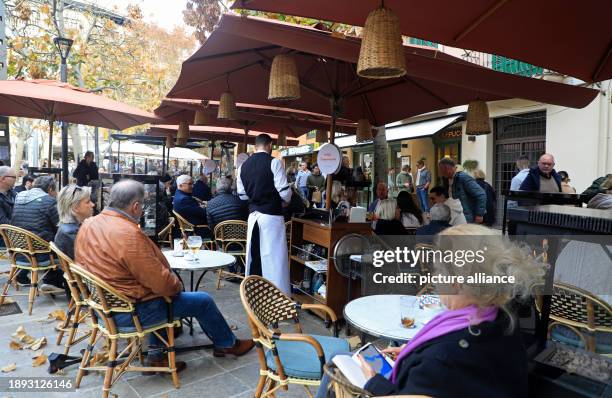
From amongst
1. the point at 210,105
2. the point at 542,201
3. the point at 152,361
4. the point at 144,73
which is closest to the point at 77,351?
the point at 152,361

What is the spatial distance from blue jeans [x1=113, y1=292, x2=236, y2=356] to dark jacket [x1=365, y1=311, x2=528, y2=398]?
2.05 m

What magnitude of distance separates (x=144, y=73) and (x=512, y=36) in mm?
16709

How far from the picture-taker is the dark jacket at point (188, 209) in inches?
252

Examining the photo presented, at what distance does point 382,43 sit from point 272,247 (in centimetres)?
265

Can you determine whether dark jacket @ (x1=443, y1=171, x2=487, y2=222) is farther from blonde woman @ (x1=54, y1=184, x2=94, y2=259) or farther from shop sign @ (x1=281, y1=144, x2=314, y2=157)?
shop sign @ (x1=281, y1=144, x2=314, y2=157)

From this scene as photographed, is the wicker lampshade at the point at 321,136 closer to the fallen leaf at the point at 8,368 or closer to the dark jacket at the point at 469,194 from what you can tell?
the dark jacket at the point at 469,194

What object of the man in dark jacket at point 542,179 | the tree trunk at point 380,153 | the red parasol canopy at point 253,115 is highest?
the red parasol canopy at point 253,115

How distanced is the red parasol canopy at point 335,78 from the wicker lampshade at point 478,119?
17 centimetres

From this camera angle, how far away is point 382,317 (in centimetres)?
238

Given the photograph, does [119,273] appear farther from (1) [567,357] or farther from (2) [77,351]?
(1) [567,357]

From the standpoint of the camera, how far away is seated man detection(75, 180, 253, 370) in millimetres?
2734

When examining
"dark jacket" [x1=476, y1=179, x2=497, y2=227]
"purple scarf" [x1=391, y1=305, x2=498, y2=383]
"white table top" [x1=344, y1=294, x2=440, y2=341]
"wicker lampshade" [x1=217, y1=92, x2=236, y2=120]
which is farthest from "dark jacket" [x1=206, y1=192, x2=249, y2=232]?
"dark jacket" [x1=476, y1=179, x2=497, y2=227]

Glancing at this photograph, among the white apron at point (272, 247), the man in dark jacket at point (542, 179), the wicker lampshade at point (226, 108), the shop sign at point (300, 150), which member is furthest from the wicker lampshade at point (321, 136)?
the shop sign at point (300, 150)

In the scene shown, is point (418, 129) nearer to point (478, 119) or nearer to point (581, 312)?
point (478, 119)
